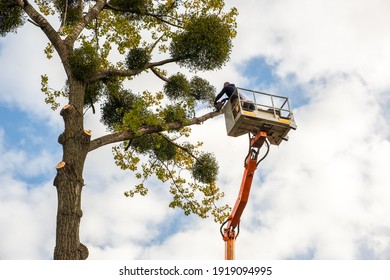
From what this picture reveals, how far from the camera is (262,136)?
10992 mm

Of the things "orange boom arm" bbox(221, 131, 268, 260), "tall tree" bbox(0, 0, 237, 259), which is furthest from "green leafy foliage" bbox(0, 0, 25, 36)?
"orange boom arm" bbox(221, 131, 268, 260)

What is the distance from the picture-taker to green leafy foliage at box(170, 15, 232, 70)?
1374cm

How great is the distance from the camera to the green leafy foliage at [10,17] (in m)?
13.4

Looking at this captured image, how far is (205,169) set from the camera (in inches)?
614

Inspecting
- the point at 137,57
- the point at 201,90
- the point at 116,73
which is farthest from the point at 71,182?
the point at 201,90

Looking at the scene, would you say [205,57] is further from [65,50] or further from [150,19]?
[65,50]

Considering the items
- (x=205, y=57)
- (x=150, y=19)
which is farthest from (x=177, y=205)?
(x=150, y=19)

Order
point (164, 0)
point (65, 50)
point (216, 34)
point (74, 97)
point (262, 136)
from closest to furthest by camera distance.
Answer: point (262, 136), point (74, 97), point (65, 50), point (216, 34), point (164, 0)

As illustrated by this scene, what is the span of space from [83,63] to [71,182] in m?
3.32

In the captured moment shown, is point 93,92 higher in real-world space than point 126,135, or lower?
higher

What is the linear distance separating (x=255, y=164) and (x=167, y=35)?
5.41 m

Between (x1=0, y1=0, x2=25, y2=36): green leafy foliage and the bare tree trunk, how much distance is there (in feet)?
12.0

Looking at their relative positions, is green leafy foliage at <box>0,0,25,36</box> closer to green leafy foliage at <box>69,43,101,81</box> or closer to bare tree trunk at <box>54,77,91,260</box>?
green leafy foliage at <box>69,43,101,81</box>

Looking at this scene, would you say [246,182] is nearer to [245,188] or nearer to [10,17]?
[245,188]
